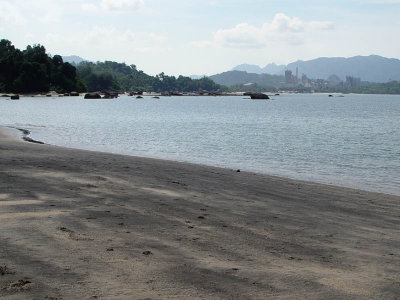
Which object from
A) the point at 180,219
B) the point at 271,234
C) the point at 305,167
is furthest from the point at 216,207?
the point at 305,167

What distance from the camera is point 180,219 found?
34.2 ft

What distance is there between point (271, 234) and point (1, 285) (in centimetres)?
556

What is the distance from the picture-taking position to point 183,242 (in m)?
8.59

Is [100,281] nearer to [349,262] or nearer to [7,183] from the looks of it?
[349,262]

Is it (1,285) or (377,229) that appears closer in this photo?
(1,285)

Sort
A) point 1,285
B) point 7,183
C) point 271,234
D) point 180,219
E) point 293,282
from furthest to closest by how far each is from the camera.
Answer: point 7,183, point 180,219, point 271,234, point 293,282, point 1,285

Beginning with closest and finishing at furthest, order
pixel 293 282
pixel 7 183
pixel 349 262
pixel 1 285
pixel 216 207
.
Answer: pixel 1 285 → pixel 293 282 → pixel 349 262 → pixel 216 207 → pixel 7 183

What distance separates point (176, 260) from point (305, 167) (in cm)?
2357

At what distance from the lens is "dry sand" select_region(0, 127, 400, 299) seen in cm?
638

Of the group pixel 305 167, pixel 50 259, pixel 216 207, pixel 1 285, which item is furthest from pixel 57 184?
pixel 305 167

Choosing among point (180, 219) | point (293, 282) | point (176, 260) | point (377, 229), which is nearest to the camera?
point (293, 282)

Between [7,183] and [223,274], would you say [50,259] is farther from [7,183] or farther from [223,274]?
[7,183]

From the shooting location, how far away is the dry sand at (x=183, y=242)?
20.9ft

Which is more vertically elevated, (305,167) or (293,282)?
(293,282)
